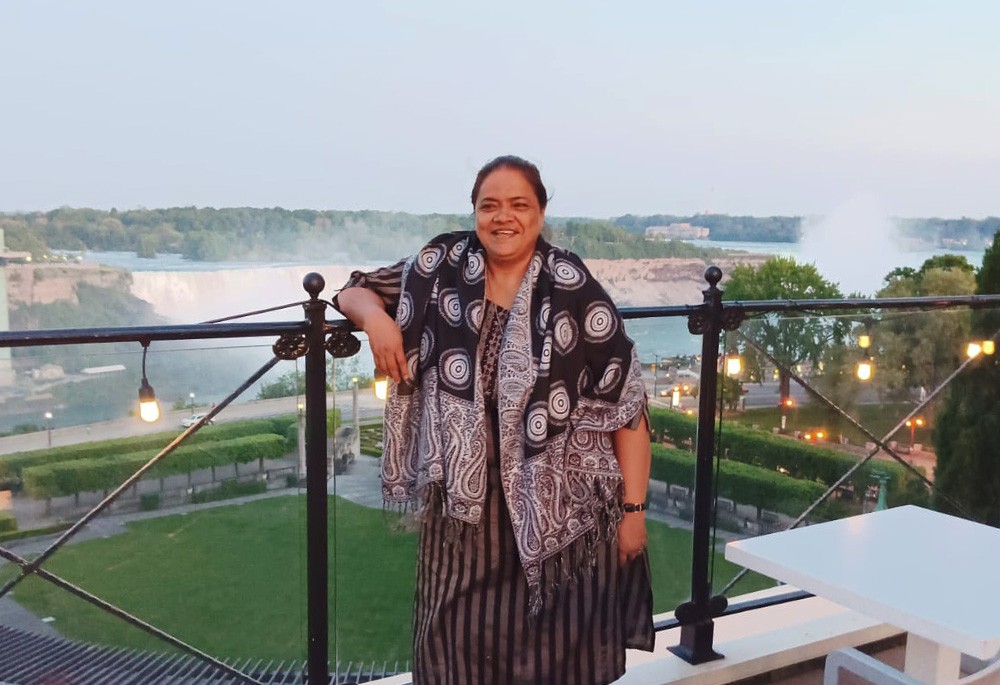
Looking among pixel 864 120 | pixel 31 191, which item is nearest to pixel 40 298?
pixel 31 191

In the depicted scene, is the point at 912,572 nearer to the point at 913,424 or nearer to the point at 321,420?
the point at 321,420

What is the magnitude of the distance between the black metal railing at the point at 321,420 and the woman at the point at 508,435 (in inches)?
7.3

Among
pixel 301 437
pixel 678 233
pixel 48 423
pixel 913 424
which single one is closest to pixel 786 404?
pixel 913 424

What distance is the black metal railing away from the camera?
165 cm

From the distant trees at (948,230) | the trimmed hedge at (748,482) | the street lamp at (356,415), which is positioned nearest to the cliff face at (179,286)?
the distant trees at (948,230)

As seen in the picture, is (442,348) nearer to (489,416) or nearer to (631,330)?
(489,416)

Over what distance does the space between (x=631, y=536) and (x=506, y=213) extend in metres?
0.69

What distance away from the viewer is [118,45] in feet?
133

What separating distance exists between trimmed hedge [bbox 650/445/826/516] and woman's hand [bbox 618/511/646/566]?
1.25ft

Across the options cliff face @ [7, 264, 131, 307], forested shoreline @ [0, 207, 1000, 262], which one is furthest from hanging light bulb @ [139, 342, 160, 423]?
cliff face @ [7, 264, 131, 307]

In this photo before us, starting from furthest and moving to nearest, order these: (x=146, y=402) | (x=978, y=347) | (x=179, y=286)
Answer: (x=179, y=286) < (x=978, y=347) < (x=146, y=402)

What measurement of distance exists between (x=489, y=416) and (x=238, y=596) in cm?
78

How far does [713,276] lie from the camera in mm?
2244

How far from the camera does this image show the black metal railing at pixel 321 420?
5.41 feet
